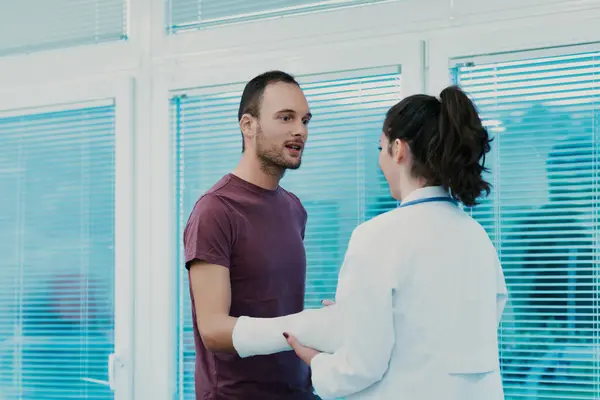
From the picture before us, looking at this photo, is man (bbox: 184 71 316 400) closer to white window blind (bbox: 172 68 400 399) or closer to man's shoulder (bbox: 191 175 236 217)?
man's shoulder (bbox: 191 175 236 217)

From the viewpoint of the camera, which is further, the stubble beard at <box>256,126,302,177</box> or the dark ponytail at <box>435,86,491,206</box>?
the stubble beard at <box>256,126,302,177</box>

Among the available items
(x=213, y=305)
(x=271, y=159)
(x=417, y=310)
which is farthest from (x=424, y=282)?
(x=271, y=159)

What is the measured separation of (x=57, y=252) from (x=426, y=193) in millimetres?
1792

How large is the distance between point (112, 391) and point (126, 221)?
618mm

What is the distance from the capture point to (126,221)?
2.74 metres

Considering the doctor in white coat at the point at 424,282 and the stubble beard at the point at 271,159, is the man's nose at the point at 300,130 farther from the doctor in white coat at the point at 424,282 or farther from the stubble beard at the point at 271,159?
the doctor in white coat at the point at 424,282

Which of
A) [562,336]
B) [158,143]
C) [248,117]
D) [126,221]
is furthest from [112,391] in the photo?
[562,336]

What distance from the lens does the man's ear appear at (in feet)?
6.82

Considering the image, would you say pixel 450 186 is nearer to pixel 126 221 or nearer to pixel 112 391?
pixel 126 221

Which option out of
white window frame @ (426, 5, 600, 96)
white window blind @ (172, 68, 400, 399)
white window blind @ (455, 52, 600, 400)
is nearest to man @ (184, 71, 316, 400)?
white window blind @ (172, 68, 400, 399)

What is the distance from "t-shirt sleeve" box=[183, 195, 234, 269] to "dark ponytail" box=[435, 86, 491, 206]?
0.61m

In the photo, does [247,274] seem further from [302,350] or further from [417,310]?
[417,310]

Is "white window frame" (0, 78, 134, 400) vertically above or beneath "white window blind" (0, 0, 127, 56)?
beneath

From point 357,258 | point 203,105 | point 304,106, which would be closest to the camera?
point 357,258
